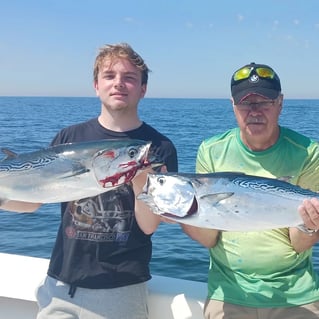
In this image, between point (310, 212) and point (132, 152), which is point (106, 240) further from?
point (310, 212)

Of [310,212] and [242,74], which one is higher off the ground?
[242,74]

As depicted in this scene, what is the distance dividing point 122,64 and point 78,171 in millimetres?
842

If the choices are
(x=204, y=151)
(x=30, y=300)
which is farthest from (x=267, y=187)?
(x=30, y=300)

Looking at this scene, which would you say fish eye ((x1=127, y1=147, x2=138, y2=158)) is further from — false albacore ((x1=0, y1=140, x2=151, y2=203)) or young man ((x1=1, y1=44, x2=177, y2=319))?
young man ((x1=1, y1=44, x2=177, y2=319))

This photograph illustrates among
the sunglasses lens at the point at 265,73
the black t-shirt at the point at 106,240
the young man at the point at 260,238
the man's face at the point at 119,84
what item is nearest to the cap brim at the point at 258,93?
the young man at the point at 260,238

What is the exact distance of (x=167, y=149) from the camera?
3.22 m

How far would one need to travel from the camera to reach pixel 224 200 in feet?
8.58

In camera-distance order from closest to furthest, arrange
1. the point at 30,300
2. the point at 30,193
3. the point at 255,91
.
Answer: the point at 30,193 < the point at 255,91 < the point at 30,300

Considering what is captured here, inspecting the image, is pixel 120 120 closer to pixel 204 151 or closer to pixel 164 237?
pixel 204 151

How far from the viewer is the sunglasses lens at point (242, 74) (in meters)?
3.29

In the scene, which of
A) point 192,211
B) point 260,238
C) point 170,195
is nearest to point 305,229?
point 260,238

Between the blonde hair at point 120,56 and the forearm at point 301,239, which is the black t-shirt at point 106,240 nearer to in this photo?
the blonde hair at point 120,56

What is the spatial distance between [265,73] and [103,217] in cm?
143

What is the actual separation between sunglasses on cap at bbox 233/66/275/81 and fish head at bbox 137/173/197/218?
1.01 metres
